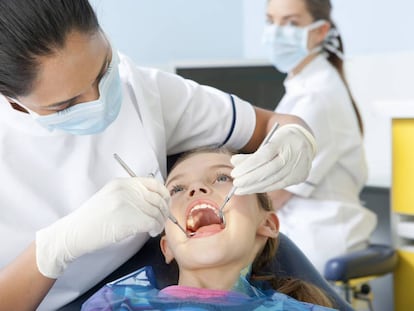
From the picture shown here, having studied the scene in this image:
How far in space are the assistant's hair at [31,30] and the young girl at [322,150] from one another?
1388 millimetres

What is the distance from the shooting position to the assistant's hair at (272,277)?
1500 millimetres

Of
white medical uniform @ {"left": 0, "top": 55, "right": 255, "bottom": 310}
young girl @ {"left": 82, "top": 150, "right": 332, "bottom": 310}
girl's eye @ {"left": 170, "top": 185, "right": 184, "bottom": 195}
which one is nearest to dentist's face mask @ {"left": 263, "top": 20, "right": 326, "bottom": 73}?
white medical uniform @ {"left": 0, "top": 55, "right": 255, "bottom": 310}

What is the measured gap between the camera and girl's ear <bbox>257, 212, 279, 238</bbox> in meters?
1.60

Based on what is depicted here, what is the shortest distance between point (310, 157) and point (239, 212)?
0.22 metres

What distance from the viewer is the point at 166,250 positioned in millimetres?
1592

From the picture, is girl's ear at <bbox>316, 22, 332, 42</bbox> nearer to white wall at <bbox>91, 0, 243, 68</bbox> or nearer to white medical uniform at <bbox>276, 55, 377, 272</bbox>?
white medical uniform at <bbox>276, 55, 377, 272</bbox>

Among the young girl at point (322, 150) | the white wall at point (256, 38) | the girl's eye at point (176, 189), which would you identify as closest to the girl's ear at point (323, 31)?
the young girl at point (322, 150)

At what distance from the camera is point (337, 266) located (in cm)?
220

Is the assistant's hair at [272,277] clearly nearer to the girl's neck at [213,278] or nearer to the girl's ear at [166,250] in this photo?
the girl's neck at [213,278]

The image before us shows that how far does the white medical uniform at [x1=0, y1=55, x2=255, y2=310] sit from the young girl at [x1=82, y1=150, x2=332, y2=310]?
8 cm

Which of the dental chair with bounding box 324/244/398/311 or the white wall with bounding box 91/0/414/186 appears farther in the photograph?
the white wall with bounding box 91/0/414/186

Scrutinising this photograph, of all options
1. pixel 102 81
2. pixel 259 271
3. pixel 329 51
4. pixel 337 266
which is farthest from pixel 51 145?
pixel 329 51

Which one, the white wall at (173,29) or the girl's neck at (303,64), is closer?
the girl's neck at (303,64)

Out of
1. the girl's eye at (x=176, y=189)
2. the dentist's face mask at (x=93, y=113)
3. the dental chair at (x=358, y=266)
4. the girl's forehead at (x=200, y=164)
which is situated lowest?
the dental chair at (x=358, y=266)
